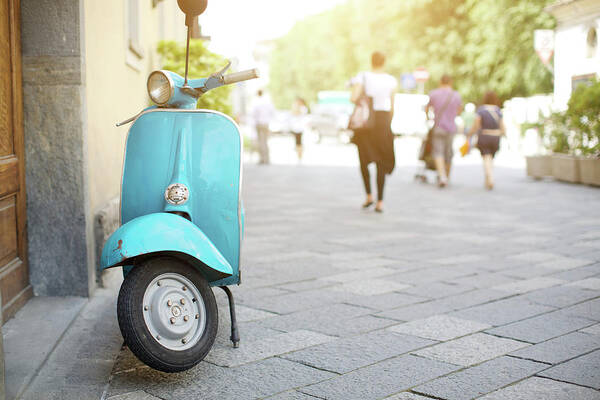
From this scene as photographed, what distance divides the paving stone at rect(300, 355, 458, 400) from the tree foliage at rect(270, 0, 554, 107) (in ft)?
90.8

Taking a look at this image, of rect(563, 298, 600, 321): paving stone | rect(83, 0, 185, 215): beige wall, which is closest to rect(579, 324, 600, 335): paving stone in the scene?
rect(563, 298, 600, 321): paving stone

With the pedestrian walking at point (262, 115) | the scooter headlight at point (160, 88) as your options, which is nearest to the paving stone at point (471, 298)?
the scooter headlight at point (160, 88)

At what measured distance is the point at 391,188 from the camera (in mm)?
12977

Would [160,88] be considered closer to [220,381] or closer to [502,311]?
[220,381]

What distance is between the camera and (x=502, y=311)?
15.1ft

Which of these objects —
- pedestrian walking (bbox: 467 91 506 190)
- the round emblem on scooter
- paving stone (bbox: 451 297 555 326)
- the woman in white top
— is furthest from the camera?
pedestrian walking (bbox: 467 91 506 190)

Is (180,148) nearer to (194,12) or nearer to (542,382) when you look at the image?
(194,12)

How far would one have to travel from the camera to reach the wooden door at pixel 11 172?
424 cm

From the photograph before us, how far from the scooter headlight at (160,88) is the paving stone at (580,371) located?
6.71 ft

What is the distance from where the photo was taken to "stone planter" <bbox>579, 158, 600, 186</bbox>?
12.9m

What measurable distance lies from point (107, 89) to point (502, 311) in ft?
10.3

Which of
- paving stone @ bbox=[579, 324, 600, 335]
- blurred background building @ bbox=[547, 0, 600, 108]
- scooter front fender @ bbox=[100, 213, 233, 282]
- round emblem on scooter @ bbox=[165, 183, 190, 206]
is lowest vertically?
paving stone @ bbox=[579, 324, 600, 335]

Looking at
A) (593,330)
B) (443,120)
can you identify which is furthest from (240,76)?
(443,120)

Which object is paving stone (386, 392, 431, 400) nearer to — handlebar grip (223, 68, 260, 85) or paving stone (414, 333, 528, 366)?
paving stone (414, 333, 528, 366)
